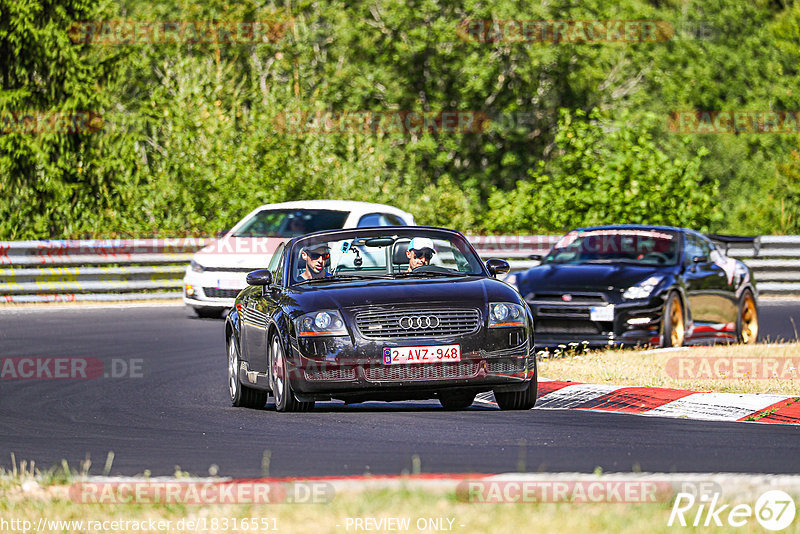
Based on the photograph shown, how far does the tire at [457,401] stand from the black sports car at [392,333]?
2.1 inches

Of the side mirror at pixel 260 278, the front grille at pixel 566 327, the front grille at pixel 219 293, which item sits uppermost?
the side mirror at pixel 260 278

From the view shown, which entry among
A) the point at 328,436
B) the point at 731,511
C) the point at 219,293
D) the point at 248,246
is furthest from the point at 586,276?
the point at 731,511

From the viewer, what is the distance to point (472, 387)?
36.8 ft

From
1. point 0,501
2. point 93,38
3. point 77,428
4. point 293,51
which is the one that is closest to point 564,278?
point 77,428

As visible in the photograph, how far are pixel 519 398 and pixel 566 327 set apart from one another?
17.7 ft

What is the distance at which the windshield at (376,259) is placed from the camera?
12.1 m

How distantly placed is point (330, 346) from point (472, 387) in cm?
104

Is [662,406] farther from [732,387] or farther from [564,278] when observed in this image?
[564,278]

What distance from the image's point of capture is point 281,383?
458 inches

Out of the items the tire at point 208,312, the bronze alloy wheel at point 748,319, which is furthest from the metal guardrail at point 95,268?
the bronze alloy wheel at point 748,319

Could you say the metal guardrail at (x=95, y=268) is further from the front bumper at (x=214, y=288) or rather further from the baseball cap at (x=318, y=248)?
the baseball cap at (x=318, y=248)

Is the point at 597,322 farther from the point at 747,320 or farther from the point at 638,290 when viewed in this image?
the point at 747,320

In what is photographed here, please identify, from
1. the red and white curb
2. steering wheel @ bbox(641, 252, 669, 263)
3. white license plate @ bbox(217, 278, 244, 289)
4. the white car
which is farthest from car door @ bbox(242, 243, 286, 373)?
white license plate @ bbox(217, 278, 244, 289)

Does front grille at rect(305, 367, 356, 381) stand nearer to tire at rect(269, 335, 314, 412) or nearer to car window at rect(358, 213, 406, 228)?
tire at rect(269, 335, 314, 412)
